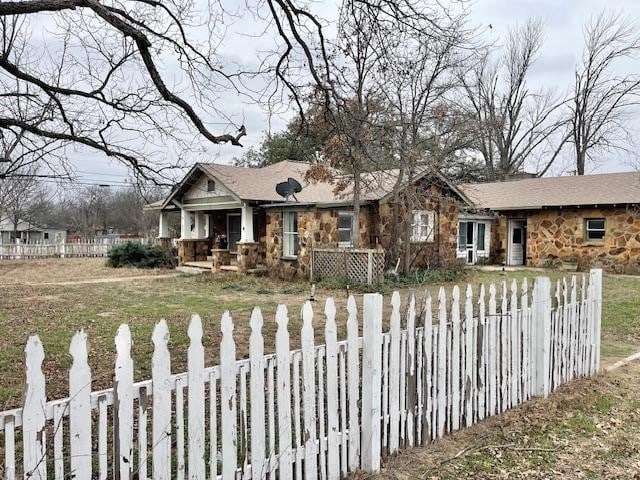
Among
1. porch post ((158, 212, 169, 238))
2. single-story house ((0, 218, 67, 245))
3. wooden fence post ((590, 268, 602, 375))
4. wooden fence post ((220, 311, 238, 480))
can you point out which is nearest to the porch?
porch post ((158, 212, 169, 238))

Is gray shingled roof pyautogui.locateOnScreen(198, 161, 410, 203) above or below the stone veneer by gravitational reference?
above

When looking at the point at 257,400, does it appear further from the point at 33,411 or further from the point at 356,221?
the point at 356,221

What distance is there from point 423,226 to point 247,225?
21.1 ft

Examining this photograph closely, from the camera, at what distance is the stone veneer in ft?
64.6

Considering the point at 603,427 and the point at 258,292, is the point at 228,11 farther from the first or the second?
the point at 258,292

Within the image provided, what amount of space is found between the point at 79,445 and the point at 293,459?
52.4 inches

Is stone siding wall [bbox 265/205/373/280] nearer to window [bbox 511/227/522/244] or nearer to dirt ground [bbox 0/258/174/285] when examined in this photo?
dirt ground [bbox 0/258/174/285]

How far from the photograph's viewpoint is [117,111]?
7590 mm

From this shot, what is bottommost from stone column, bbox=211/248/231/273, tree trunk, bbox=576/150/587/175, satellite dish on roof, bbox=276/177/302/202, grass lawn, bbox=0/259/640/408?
grass lawn, bbox=0/259/640/408

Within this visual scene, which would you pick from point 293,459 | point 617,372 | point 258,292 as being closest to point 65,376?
point 293,459

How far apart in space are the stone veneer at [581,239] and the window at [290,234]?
11633 mm

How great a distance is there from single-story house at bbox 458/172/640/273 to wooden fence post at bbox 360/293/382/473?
17.0m

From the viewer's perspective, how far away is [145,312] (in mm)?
9859

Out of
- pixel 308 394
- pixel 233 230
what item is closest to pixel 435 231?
pixel 233 230
